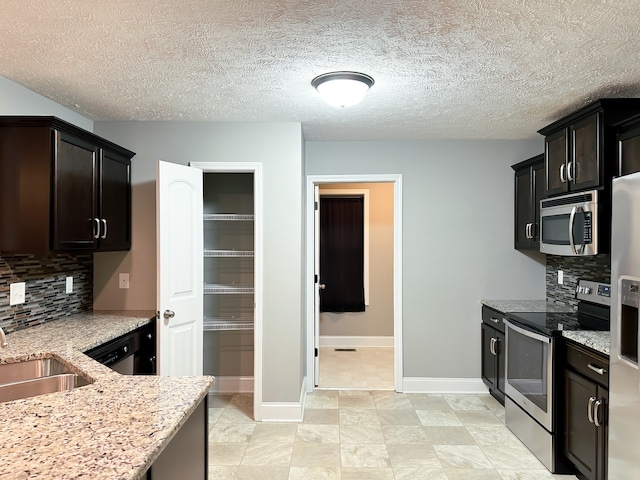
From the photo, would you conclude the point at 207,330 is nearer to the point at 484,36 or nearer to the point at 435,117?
the point at 435,117

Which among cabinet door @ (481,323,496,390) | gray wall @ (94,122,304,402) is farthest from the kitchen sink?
cabinet door @ (481,323,496,390)

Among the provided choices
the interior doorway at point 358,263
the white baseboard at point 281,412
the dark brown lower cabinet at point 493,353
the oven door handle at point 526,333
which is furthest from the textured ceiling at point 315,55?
the interior doorway at point 358,263

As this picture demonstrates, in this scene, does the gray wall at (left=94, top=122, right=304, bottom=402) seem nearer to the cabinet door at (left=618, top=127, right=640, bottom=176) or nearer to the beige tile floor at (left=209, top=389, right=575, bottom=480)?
the beige tile floor at (left=209, top=389, right=575, bottom=480)

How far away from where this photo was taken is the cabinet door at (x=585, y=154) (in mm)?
2609

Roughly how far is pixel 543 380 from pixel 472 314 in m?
1.29

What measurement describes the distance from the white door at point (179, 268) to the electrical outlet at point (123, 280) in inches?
24.1

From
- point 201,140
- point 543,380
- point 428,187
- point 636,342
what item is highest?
point 201,140

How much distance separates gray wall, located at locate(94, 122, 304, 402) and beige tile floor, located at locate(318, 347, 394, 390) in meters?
1.07

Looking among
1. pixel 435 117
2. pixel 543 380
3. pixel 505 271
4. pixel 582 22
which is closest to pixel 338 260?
pixel 505 271

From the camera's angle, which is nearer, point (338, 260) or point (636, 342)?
point (636, 342)

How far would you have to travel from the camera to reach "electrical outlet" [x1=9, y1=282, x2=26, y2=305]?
8.16ft

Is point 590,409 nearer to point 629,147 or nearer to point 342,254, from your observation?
point 629,147

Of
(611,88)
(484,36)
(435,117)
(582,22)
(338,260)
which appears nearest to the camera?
(582,22)

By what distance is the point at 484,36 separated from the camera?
6.27 feet
